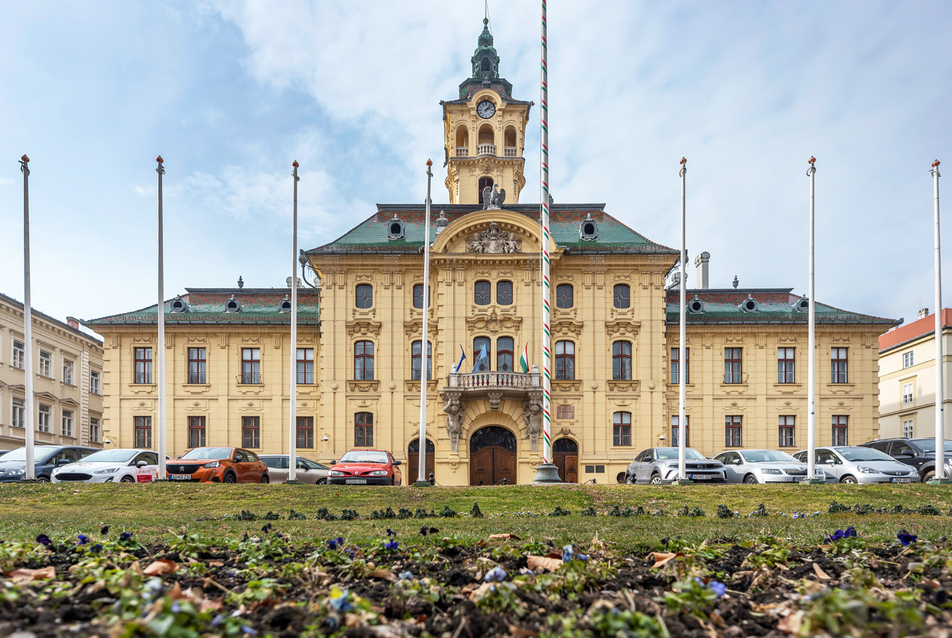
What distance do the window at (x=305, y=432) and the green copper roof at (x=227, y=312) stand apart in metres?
5.13

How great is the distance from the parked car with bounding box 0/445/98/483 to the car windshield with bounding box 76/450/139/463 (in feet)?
5.45

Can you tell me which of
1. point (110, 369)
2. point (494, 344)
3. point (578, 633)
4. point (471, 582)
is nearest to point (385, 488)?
point (471, 582)

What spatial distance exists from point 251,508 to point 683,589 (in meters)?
12.3

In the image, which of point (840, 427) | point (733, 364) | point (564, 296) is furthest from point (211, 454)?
point (840, 427)

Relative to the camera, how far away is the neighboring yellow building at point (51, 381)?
45562 millimetres

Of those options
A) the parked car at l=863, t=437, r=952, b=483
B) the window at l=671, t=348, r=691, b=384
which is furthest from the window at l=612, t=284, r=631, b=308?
the parked car at l=863, t=437, r=952, b=483

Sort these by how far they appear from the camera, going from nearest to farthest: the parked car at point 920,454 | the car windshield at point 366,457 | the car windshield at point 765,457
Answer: the car windshield at point 765,457 < the car windshield at point 366,457 < the parked car at point 920,454

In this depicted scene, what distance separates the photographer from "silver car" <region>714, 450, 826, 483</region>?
2344cm

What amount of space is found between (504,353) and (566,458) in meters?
6.05

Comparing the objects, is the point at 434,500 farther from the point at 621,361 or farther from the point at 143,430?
the point at 143,430

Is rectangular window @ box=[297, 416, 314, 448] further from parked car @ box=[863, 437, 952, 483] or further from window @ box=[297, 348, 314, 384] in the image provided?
parked car @ box=[863, 437, 952, 483]

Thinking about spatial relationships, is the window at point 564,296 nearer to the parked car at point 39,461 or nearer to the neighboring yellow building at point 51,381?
the parked car at point 39,461

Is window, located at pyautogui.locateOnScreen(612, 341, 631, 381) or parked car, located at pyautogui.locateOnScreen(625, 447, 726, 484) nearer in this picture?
parked car, located at pyautogui.locateOnScreen(625, 447, 726, 484)

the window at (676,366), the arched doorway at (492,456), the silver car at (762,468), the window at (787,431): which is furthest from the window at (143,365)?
the window at (787,431)
